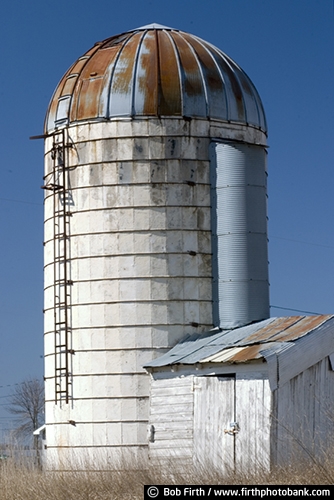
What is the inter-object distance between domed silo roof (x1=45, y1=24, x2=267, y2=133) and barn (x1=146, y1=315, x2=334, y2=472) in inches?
244

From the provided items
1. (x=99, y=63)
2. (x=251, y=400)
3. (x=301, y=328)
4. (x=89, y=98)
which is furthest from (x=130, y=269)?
(x=251, y=400)

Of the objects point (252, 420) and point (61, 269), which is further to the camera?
point (61, 269)

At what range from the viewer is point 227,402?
22406 mm

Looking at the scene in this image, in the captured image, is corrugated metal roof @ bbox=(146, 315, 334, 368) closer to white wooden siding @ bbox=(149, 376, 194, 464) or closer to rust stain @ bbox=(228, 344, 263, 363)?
rust stain @ bbox=(228, 344, 263, 363)

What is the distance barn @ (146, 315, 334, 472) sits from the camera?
21.2 metres

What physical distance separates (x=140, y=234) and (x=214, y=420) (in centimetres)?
566

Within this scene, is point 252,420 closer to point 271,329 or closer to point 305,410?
point 305,410

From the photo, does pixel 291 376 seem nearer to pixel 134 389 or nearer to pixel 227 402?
pixel 227 402

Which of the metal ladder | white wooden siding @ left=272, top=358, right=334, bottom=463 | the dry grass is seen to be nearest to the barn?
white wooden siding @ left=272, top=358, right=334, bottom=463

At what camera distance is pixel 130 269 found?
85.8ft

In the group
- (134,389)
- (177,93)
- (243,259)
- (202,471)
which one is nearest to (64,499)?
(202,471)

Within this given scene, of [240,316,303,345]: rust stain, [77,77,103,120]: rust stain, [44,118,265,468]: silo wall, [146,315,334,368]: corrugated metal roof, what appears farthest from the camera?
[77,77,103,120]: rust stain

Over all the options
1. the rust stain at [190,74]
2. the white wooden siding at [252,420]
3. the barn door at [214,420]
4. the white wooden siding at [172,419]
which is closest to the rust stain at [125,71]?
the rust stain at [190,74]

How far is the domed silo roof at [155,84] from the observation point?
87.4 ft
